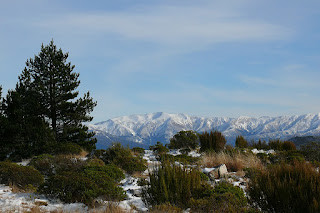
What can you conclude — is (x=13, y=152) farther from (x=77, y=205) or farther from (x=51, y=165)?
(x=77, y=205)

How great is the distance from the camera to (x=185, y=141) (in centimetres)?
1762

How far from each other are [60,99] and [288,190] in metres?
17.8

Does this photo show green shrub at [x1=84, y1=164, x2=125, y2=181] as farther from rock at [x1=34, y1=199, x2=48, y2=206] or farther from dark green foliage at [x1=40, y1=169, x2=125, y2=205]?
rock at [x1=34, y1=199, x2=48, y2=206]

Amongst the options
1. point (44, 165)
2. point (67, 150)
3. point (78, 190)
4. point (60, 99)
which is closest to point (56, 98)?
point (60, 99)

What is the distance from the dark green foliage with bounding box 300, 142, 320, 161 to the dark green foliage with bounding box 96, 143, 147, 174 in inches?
311

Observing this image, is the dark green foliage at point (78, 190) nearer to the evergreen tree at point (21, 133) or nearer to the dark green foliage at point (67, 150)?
the dark green foliage at point (67, 150)

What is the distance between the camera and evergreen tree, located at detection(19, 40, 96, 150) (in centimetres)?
1952

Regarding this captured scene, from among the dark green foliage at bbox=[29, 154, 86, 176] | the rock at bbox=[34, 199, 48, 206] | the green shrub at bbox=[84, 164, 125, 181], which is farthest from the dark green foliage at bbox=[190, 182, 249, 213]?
the dark green foliage at bbox=[29, 154, 86, 176]

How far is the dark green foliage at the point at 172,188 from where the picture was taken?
5.39 metres

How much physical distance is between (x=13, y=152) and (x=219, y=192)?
13239 millimetres

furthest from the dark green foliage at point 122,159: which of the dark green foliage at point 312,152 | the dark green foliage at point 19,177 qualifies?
the dark green foliage at point 312,152

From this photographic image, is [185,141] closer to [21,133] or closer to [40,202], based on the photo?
[21,133]

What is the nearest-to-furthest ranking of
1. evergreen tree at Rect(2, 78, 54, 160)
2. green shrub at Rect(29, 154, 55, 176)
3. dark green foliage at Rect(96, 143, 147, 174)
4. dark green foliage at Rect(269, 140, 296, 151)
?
green shrub at Rect(29, 154, 55, 176) → dark green foliage at Rect(96, 143, 147, 174) → evergreen tree at Rect(2, 78, 54, 160) → dark green foliage at Rect(269, 140, 296, 151)

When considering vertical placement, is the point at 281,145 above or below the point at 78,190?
below
